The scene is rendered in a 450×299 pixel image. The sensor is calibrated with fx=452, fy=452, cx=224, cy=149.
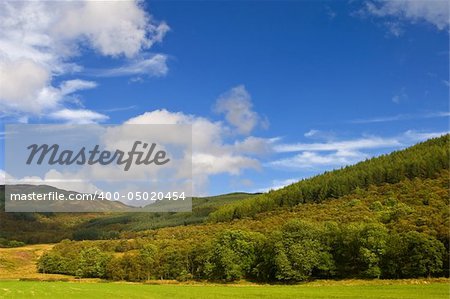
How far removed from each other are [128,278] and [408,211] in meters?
84.4

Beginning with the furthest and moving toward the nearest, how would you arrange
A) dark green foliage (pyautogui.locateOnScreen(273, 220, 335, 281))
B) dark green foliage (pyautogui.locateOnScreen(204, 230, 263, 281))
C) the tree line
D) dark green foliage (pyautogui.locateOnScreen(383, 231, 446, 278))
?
dark green foliage (pyautogui.locateOnScreen(204, 230, 263, 281)) < dark green foliage (pyautogui.locateOnScreen(273, 220, 335, 281)) < the tree line < dark green foliage (pyautogui.locateOnScreen(383, 231, 446, 278))

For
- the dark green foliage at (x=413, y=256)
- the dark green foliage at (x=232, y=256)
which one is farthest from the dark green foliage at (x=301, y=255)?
the dark green foliage at (x=413, y=256)

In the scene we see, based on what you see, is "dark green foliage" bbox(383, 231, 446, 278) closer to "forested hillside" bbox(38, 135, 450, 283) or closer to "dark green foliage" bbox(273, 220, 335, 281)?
"forested hillside" bbox(38, 135, 450, 283)

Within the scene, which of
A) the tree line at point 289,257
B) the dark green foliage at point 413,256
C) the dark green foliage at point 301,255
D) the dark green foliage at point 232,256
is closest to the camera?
the dark green foliage at point 413,256

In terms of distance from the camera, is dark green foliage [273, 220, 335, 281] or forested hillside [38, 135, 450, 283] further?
dark green foliage [273, 220, 335, 281]

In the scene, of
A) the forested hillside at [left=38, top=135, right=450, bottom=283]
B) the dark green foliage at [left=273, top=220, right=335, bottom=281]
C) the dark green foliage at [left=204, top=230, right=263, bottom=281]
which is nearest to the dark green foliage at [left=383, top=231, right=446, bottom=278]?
the forested hillside at [left=38, top=135, right=450, bottom=283]

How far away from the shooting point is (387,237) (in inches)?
3996

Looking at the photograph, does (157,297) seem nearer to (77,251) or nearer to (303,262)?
(303,262)

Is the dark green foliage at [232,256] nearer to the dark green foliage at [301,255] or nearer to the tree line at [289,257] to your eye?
the tree line at [289,257]

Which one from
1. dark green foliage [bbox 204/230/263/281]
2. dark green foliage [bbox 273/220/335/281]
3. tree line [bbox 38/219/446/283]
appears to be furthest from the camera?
dark green foliage [bbox 204/230/263/281]

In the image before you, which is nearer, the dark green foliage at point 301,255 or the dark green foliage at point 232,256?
the dark green foliage at point 301,255

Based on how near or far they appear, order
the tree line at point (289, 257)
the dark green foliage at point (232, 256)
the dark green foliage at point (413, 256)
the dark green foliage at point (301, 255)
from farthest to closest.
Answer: the dark green foliage at point (232, 256), the dark green foliage at point (301, 255), the tree line at point (289, 257), the dark green foliage at point (413, 256)

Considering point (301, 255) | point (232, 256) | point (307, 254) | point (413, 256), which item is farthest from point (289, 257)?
point (413, 256)

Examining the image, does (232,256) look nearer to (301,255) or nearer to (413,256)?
(301,255)
